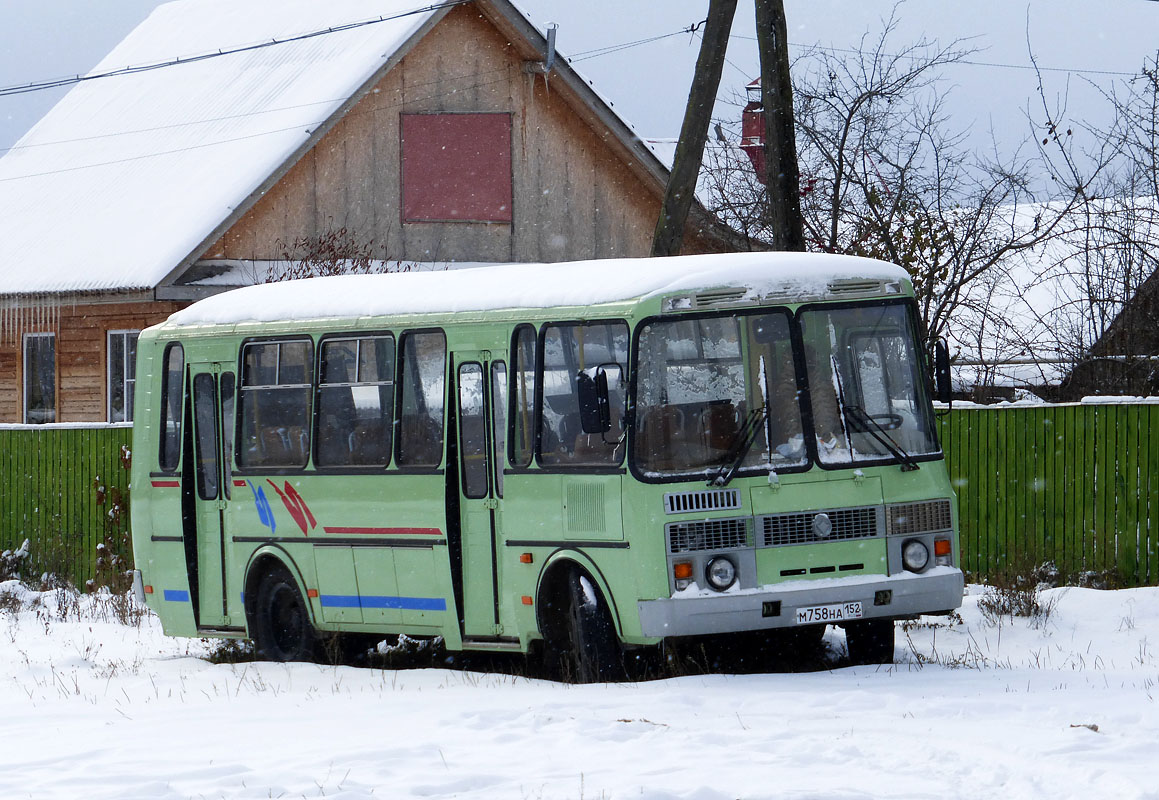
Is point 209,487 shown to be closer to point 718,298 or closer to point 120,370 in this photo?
point 718,298

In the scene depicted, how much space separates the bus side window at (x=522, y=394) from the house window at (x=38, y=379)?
18509 millimetres

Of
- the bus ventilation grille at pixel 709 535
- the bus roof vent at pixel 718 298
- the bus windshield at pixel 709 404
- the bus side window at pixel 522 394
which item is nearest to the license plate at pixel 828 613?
the bus ventilation grille at pixel 709 535

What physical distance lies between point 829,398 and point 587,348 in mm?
1504

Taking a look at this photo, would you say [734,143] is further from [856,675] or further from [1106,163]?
[856,675]

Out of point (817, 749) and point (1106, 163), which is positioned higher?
point (1106, 163)

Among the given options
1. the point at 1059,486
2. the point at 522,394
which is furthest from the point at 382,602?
the point at 1059,486

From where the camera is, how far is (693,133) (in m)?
17.6

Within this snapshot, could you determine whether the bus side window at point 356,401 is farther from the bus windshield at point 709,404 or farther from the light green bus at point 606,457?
the bus windshield at point 709,404

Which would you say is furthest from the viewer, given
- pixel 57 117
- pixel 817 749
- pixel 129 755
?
pixel 57 117

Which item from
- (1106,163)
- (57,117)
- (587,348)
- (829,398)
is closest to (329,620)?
(587,348)

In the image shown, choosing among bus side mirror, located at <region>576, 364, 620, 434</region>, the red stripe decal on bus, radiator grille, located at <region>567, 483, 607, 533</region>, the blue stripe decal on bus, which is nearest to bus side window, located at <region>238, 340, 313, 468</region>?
the red stripe decal on bus

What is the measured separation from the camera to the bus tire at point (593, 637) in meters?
11.2

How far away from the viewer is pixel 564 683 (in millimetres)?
11336

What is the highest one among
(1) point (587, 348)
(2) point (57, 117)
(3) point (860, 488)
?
(2) point (57, 117)
